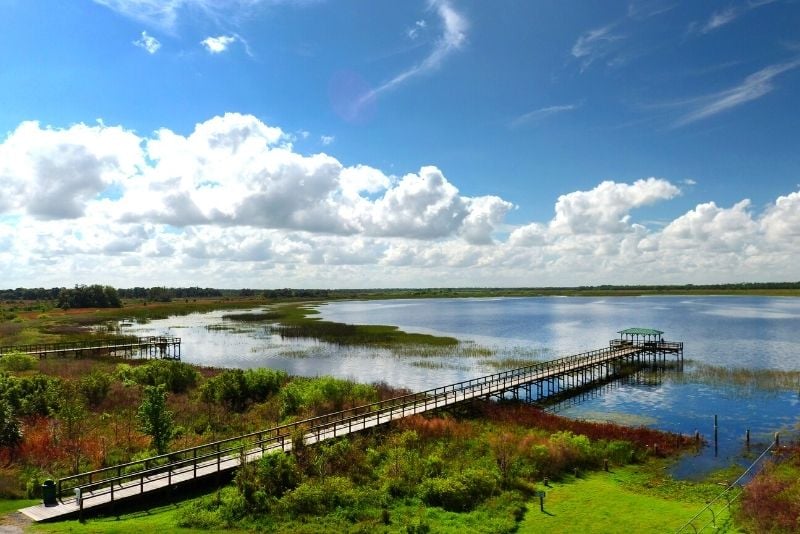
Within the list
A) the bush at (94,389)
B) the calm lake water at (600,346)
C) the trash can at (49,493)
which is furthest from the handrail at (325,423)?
the bush at (94,389)

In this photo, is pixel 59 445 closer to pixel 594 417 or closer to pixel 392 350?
pixel 594 417

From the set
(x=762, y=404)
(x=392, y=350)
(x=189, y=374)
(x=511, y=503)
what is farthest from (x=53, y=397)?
(x=762, y=404)

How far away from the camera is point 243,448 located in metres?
25.3

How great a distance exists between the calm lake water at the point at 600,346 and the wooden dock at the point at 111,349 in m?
3.40

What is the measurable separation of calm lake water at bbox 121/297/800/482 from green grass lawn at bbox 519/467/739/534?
616 centimetres

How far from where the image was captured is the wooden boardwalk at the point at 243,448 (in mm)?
21380

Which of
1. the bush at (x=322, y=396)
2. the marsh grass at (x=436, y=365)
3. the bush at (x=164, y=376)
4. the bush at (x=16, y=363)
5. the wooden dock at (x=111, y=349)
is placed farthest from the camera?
the wooden dock at (x=111, y=349)

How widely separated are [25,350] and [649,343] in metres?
84.9

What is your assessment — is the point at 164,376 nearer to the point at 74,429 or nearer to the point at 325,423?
the point at 74,429

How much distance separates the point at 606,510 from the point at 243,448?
53.3 feet

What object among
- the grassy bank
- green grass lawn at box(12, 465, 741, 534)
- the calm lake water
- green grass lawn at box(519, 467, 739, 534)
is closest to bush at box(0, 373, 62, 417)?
green grass lawn at box(12, 465, 741, 534)

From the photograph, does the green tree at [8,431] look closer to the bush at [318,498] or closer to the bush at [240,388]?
the bush at [318,498]

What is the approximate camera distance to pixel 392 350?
82.5 metres

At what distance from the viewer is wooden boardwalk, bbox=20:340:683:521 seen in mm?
21380
